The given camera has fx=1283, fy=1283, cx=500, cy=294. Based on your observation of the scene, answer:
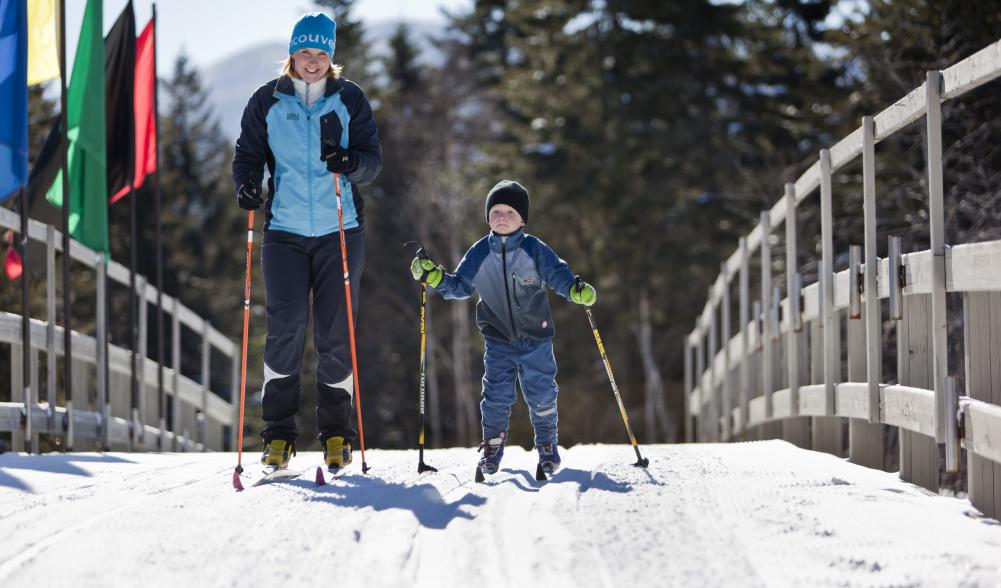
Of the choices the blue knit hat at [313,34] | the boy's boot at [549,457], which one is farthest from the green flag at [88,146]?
the boy's boot at [549,457]

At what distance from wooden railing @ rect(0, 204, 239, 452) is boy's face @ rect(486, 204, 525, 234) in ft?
9.04

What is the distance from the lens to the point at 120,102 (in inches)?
371

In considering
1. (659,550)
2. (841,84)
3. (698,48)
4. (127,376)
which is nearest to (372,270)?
(698,48)

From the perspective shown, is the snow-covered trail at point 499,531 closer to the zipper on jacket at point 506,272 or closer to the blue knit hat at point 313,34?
the zipper on jacket at point 506,272

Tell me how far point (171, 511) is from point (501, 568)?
4.42 ft

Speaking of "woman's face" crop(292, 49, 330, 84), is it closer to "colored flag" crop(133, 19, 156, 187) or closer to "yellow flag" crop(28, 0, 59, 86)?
"yellow flag" crop(28, 0, 59, 86)

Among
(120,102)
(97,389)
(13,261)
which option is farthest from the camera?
(120,102)

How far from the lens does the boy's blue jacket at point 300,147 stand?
17.8 feet

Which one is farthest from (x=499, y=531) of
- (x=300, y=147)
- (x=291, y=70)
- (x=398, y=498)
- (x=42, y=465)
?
(x=42, y=465)

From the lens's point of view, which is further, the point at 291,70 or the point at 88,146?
the point at 88,146

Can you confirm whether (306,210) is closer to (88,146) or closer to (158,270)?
(88,146)

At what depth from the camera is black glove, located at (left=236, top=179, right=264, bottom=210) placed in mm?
5238

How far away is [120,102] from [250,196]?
4661 mm

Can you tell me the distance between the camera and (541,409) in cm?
566
